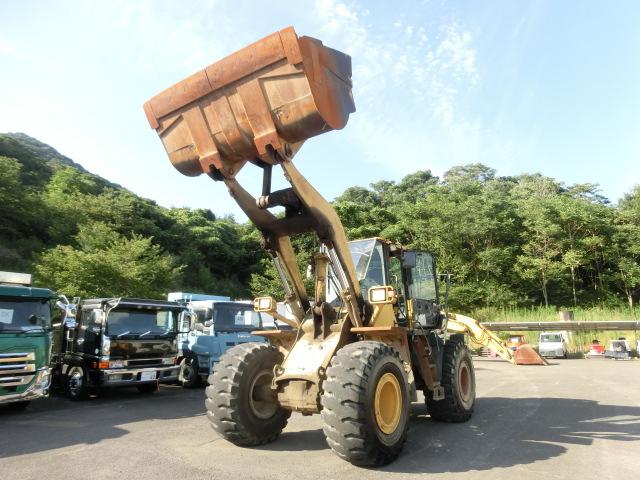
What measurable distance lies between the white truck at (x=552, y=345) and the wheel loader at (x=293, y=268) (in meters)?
19.7

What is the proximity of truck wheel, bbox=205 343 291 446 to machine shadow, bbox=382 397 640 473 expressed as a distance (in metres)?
1.59

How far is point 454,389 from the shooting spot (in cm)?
690

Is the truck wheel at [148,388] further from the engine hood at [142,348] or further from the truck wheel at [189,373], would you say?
the engine hood at [142,348]

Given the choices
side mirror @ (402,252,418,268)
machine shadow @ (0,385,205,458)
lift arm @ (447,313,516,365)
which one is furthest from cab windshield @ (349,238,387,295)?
lift arm @ (447,313,516,365)

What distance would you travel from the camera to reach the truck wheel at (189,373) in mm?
12133

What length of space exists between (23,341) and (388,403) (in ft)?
22.4

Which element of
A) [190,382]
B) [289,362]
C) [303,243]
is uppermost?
[303,243]

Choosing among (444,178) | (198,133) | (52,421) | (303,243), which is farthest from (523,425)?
(444,178)

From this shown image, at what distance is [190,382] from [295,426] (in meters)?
6.30

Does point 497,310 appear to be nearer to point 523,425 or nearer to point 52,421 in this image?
point 523,425

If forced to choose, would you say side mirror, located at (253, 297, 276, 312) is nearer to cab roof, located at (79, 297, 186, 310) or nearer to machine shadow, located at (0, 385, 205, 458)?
machine shadow, located at (0, 385, 205, 458)

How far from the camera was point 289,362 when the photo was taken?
5.45 metres

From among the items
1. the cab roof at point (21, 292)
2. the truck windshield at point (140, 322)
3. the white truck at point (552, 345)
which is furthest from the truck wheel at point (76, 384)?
the white truck at point (552, 345)

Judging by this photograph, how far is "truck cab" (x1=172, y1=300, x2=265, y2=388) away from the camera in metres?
11.9
